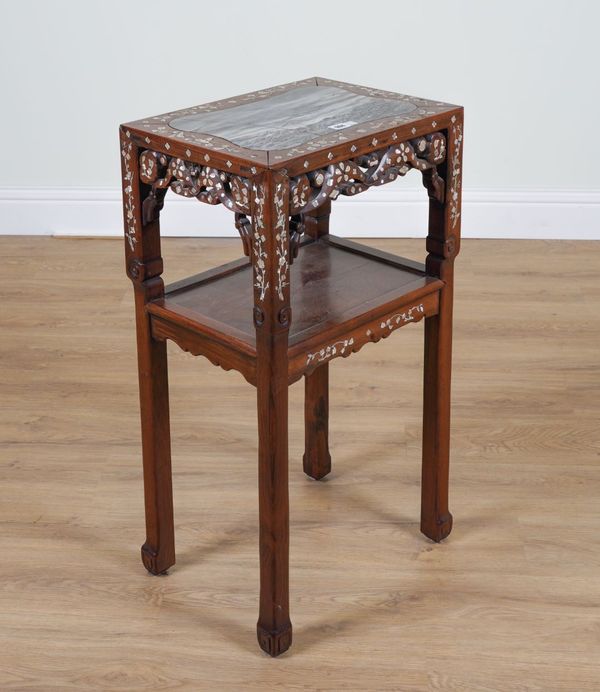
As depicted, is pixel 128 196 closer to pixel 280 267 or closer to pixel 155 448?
pixel 280 267

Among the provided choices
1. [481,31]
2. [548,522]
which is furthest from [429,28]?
[548,522]

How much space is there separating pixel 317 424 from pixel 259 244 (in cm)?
75

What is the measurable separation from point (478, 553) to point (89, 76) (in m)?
2.03

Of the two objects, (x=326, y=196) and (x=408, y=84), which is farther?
(x=408, y=84)

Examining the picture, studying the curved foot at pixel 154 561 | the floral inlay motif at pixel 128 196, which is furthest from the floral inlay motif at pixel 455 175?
the curved foot at pixel 154 561

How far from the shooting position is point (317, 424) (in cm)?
246

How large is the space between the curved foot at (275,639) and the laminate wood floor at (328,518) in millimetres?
15

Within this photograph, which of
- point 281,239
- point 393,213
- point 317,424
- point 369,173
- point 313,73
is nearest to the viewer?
point 281,239

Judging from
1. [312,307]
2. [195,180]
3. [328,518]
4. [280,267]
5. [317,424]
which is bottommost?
[328,518]

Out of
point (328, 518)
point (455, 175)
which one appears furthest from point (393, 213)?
point (455, 175)

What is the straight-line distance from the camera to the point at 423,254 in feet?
11.8

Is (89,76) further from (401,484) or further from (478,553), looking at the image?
(478,553)

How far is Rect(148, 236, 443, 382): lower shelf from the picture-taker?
6.30 feet

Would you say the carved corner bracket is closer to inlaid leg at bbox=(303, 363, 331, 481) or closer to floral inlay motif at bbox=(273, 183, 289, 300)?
floral inlay motif at bbox=(273, 183, 289, 300)
